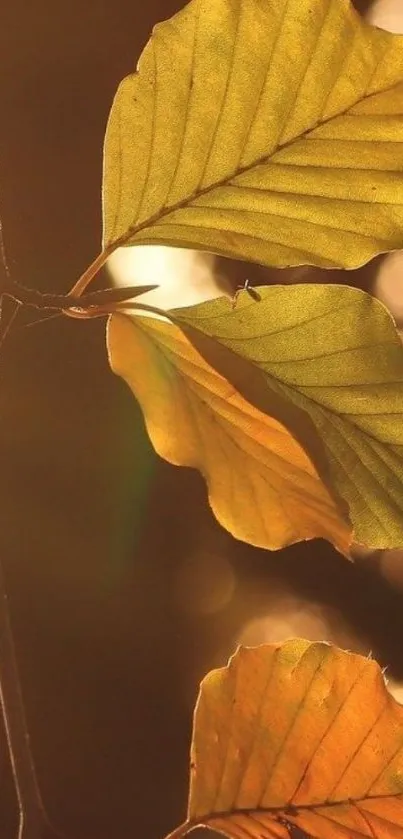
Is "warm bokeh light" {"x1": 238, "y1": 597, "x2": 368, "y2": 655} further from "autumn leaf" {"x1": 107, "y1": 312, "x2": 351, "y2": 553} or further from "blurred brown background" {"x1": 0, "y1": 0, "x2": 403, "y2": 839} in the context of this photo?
"autumn leaf" {"x1": 107, "y1": 312, "x2": 351, "y2": 553}

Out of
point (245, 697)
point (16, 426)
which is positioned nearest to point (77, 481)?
point (16, 426)

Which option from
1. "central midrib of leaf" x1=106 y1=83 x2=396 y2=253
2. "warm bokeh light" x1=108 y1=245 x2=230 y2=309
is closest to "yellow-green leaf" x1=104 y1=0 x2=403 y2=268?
"central midrib of leaf" x1=106 y1=83 x2=396 y2=253

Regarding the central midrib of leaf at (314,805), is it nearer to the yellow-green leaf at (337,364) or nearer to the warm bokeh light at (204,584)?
the yellow-green leaf at (337,364)

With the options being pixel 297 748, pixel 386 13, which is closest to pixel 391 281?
pixel 386 13

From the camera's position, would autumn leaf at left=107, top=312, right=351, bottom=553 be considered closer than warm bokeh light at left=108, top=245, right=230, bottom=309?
Yes

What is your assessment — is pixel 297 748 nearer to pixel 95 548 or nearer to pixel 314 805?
pixel 314 805

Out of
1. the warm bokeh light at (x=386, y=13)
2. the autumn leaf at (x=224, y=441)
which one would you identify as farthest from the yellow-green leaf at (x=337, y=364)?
the warm bokeh light at (x=386, y=13)
